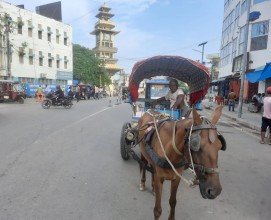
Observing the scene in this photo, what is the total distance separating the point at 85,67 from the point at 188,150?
188 ft

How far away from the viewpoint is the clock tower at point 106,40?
3543 inches

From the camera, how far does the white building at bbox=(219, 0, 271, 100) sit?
→ 25047 millimetres

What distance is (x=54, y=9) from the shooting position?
50.2 metres

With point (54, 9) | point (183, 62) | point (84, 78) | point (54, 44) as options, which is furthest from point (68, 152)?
point (84, 78)

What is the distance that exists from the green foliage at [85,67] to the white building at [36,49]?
7.15 meters

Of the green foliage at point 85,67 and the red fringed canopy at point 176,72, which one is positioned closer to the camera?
the red fringed canopy at point 176,72

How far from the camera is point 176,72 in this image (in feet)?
24.3

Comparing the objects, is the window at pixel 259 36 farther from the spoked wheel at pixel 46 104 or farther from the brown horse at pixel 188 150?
the brown horse at pixel 188 150

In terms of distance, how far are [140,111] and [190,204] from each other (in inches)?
131

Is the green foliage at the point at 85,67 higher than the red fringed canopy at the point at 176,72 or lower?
higher

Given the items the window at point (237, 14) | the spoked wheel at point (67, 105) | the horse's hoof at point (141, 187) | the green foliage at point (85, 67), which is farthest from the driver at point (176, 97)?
the green foliage at point (85, 67)

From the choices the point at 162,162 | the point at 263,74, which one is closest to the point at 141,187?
the point at 162,162

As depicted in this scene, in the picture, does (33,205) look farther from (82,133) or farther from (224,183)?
(82,133)

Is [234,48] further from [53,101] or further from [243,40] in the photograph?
[53,101]
